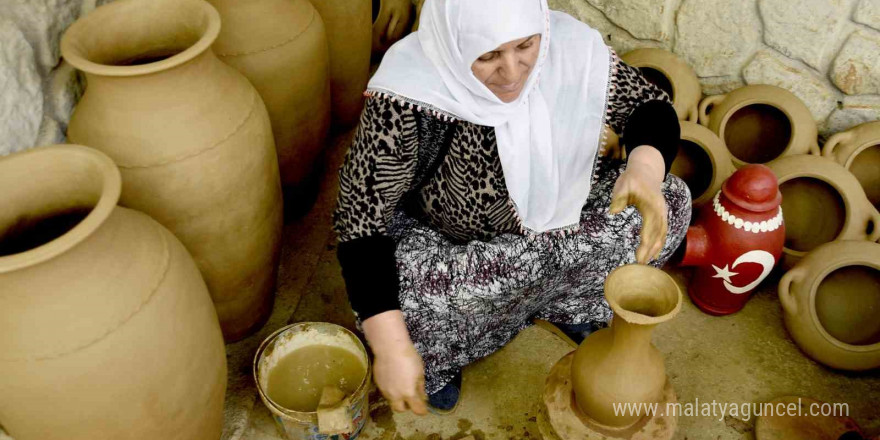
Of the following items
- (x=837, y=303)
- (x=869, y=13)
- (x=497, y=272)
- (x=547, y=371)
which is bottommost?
(x=547, y=371)

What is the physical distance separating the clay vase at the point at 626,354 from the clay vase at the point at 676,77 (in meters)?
1.38

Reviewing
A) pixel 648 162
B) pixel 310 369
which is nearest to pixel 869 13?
pixel 648 162

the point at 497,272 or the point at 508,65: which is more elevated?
the point at 508,65

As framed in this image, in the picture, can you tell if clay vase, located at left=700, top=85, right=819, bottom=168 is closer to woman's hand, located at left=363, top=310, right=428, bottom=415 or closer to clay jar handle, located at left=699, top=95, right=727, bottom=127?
clay jar handle, located at left=699, top=95, right=727, bottom=127

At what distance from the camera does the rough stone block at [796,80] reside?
9.08ft

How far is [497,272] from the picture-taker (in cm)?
200

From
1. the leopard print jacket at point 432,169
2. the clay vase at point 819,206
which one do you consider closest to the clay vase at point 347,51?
the leopard print jacket at point 432,169

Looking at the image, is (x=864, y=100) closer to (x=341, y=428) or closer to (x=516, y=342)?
(x=516, y=342)

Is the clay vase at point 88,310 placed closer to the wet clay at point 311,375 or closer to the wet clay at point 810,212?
the wet clay at point 311,375

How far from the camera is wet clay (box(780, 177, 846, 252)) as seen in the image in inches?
102

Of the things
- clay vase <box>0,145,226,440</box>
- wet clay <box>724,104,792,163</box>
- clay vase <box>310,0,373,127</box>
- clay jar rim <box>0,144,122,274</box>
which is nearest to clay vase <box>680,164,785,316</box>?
wet clay <box>724,104,792,163</box>

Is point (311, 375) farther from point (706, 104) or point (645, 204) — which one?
point (706, 104)

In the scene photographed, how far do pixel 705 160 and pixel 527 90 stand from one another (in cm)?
127

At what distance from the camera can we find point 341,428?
198 centimetres
